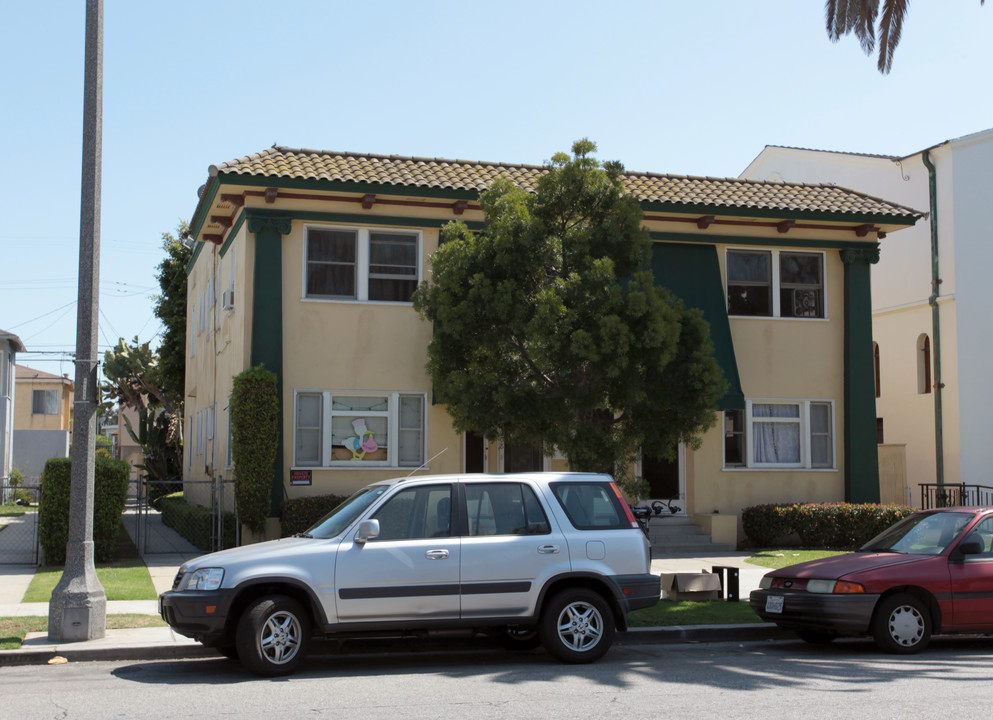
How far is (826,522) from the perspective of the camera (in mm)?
18938

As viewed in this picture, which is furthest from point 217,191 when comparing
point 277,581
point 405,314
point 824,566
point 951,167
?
point 951,167

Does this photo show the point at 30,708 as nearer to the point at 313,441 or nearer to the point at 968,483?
the point at 313,441

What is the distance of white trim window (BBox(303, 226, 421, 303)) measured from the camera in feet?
60.1

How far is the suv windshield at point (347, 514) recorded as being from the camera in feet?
30.1

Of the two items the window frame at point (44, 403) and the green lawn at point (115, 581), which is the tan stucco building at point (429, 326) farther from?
the window frame at point (44, 403)

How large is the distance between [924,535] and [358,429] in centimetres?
1007

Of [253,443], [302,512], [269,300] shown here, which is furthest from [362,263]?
[302,512]

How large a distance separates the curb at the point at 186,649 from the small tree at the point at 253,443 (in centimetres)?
692

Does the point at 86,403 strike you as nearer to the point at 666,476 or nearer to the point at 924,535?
the point at 924,535

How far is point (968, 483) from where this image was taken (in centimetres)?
2283

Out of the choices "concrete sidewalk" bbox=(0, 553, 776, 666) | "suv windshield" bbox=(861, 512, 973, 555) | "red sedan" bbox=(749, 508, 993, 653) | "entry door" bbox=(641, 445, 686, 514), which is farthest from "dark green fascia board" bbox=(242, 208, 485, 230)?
"red sedan" bbox=(749, 508, 993, 653)

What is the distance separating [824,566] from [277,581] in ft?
18.0

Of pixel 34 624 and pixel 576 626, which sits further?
pixel 34 624

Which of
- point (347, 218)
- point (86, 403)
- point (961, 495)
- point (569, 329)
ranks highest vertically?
point (347, 218)
